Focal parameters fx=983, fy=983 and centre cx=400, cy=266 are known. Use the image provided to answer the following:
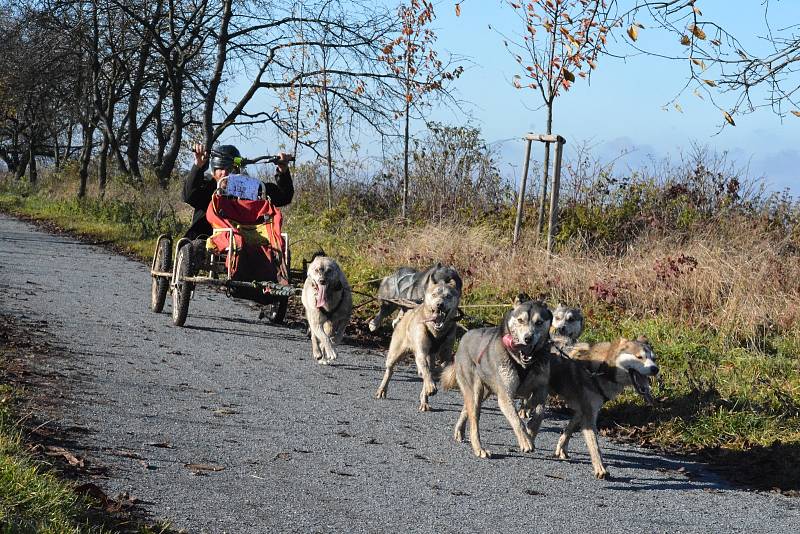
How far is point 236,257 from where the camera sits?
1141 centimetres

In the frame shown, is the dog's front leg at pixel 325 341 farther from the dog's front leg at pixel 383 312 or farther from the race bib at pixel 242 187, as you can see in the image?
the race bib at pixel 242 187

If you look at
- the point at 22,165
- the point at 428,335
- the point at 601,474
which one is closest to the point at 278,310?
the point at 428,335

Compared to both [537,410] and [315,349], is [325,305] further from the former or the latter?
[537,410]

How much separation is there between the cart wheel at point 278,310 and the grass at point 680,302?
1120 millimetres

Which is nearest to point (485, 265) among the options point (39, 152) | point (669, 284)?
point (669, 284)

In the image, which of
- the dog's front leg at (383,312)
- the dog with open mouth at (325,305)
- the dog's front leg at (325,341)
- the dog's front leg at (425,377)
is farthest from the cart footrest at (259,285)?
the dog's front leg at (425,377)

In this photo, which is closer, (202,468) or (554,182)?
(202,468)

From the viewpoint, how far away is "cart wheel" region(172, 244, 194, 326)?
11.2 metres

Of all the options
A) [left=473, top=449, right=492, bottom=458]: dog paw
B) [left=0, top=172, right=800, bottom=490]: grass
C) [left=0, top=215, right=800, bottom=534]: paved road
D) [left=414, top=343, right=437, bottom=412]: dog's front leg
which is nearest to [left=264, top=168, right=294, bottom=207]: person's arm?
[left=0, top=172, right=800, bottom=490]: grass

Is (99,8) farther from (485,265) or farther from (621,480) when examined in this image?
(621,480)

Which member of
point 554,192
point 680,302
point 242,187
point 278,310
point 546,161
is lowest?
point 278,310

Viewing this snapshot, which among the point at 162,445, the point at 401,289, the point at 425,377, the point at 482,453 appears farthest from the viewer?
the point at 401,289

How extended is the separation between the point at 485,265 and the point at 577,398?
716cm

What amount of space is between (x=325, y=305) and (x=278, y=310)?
2417 mm
